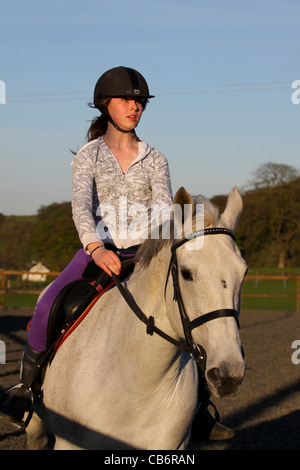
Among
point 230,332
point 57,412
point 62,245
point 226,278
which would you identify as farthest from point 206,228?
point 62,245

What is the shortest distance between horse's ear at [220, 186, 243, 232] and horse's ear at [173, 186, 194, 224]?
18 cm

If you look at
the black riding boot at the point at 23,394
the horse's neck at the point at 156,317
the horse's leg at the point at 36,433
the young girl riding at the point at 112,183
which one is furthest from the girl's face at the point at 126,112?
the horse's leg at the point at 36,433

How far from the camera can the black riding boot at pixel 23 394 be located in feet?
12.1

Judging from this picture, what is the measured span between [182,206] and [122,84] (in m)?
1.24

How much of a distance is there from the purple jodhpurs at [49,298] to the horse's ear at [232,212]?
1.11 m

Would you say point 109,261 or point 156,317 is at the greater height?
point 109,261

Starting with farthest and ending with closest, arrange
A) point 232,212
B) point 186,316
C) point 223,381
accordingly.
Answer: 1. point 232,212
2. point 186,316
3. point 223,381

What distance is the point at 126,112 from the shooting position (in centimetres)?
368

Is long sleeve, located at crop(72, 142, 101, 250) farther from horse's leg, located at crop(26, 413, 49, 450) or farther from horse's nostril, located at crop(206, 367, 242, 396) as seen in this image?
horse's leg, located at crop(26, 413, 49, 450)

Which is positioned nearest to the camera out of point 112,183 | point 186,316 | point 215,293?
point 215,293

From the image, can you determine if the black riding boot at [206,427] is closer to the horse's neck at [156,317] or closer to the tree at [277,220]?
the horse's neck at [156,317]

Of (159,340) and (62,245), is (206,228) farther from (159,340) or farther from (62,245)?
(62,245)

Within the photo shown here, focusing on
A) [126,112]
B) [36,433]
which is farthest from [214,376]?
[36,433]

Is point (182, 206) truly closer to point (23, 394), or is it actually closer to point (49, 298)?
point (49, 298)
